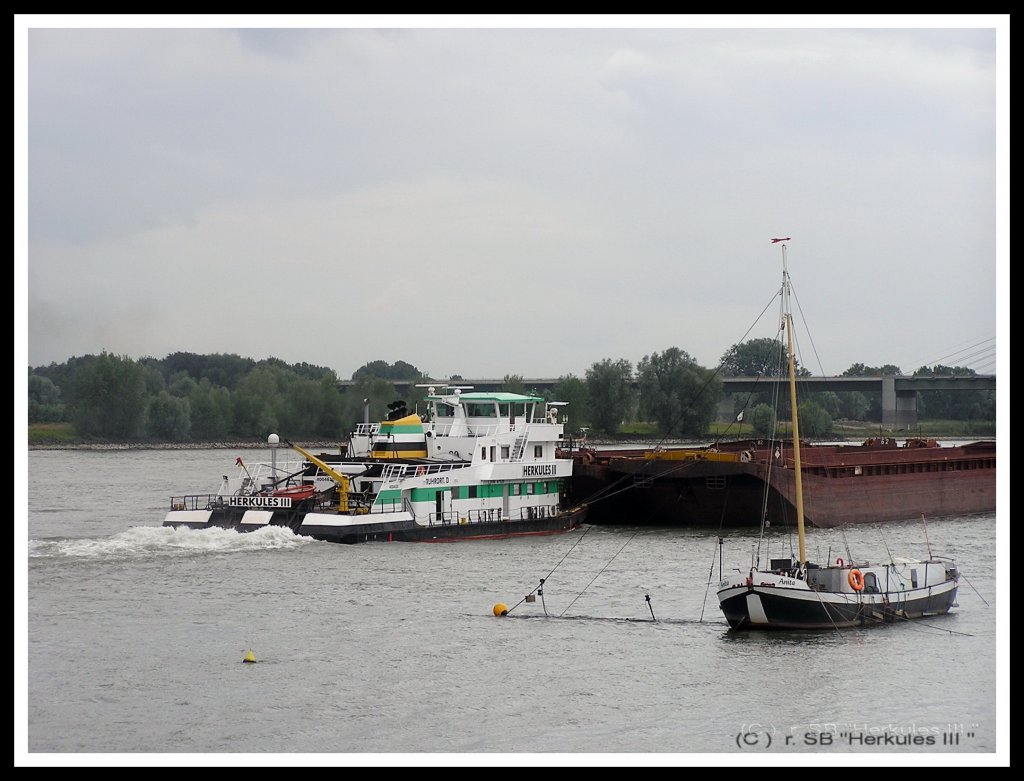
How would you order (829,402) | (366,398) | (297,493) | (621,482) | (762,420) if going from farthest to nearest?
(829,402), (762,420), (366,398), (621,482), (297,493)

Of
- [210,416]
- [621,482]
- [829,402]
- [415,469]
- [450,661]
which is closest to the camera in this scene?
[450,661]

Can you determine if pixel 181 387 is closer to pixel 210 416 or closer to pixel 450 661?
pixel 210 416

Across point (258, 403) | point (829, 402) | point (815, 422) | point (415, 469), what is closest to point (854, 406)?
point (829, 402)

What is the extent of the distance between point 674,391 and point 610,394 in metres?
6.71

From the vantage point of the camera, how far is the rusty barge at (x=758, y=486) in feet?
152

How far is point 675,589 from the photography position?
106 ft

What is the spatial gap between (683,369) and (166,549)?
83.3 metres

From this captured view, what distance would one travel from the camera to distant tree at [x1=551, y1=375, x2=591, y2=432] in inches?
4642

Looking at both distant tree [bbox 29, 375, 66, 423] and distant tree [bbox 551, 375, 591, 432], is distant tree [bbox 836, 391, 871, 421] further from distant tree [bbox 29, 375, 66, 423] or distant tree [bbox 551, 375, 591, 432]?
distant tree [bbox 29, 375, 66, 423]

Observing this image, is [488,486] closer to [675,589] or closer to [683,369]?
[675,589]

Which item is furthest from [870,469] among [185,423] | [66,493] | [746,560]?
[185,423]

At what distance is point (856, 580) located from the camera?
2709 centimetres

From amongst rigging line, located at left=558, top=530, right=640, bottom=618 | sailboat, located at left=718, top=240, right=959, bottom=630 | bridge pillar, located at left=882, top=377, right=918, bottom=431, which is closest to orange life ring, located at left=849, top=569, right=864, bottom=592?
sailboat, located at left=718, top=240, right=959, bottom=630

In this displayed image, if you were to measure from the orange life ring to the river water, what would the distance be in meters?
0.97
